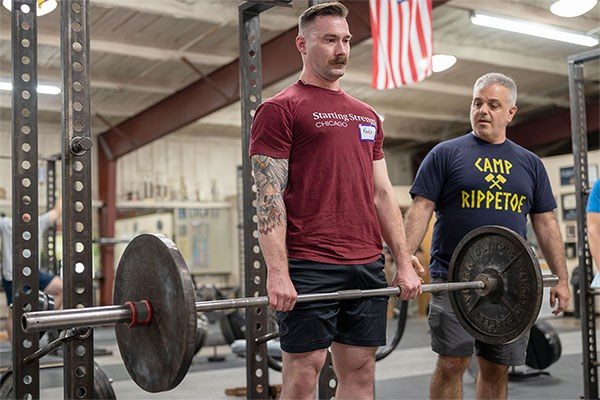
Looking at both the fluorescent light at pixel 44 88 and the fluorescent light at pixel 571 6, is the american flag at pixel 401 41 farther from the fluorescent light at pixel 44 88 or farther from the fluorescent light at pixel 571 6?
the fluorescent light at pixel 44 88

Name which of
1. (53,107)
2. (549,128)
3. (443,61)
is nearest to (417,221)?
(443,61)

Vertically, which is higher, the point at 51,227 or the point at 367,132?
the point at 367,132

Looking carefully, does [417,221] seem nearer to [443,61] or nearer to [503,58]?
[443,61]

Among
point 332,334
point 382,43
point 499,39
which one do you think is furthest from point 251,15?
point 499,39

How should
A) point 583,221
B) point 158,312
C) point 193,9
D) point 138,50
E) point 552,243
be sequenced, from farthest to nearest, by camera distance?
point 138,50
point 193,9
point 583,221
point 552,243
point 158,312

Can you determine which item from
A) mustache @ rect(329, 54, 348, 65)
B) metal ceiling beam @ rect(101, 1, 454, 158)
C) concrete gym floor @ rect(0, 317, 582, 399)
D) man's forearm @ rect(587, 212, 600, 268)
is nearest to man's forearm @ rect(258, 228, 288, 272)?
mustache @ rect(329, 54, 348, 65)

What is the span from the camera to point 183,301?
5.41ft

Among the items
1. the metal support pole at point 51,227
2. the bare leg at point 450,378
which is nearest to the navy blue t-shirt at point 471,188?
the bare leg at point 450,378

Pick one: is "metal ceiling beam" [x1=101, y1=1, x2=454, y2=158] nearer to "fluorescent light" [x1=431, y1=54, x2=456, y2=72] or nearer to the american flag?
"fluorescent light" [x1=431, y1=54, x2=456, y2=72]

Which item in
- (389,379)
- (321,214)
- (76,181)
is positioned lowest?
(389,379)

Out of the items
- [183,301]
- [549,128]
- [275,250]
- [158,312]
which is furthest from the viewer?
[549,128]

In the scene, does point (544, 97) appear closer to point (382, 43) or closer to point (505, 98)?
point (382, 43)

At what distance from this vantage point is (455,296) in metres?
2.48

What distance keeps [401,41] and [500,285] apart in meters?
2.36
